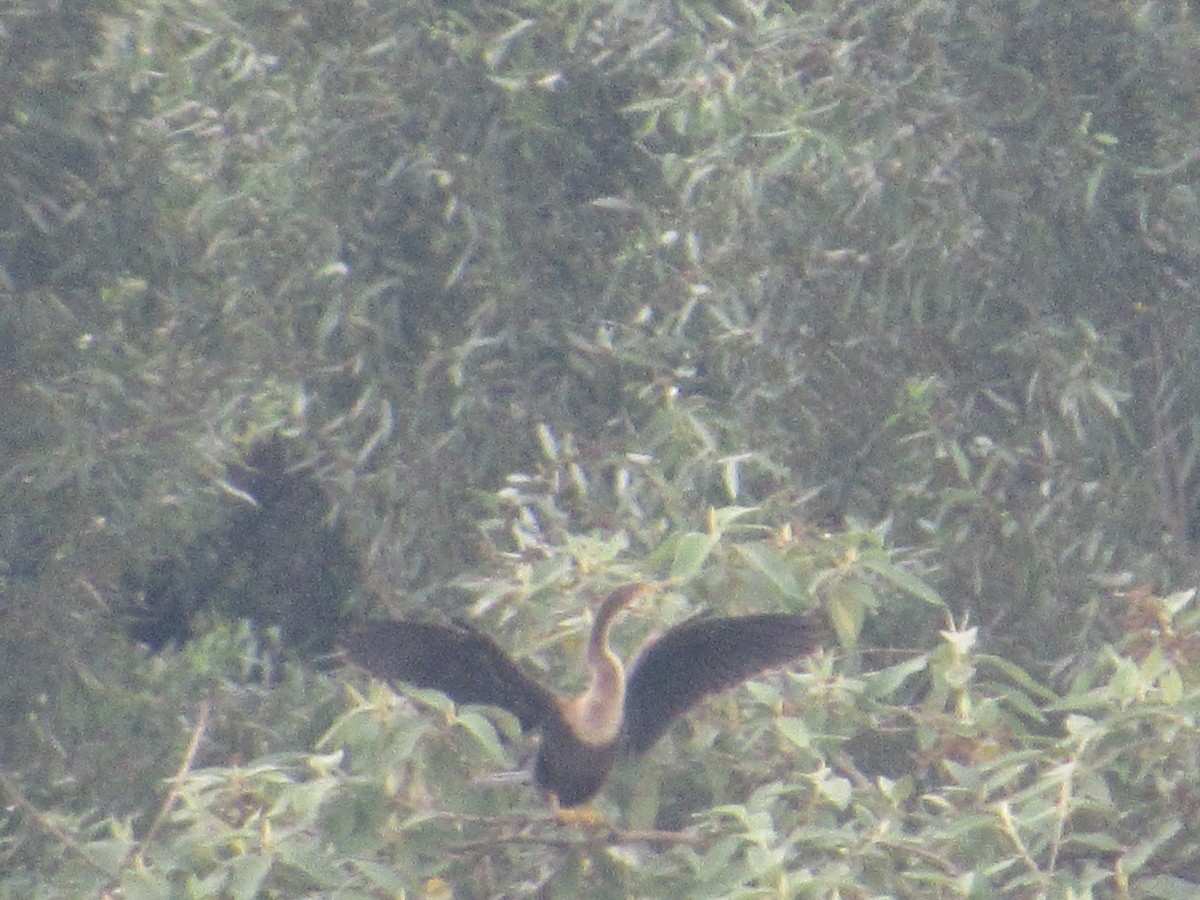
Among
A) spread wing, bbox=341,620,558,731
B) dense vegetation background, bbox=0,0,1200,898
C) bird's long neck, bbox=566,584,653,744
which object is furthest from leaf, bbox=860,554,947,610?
spread wing, bbox=341,620,558,731

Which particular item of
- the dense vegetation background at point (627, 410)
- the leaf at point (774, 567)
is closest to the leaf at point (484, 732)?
the dense vegetation background at point (627, 410)

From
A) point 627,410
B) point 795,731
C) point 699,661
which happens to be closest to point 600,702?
point 699,661

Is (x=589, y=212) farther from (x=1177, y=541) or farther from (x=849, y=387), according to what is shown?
(x=1177, y=541)

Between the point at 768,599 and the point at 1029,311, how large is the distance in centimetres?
129

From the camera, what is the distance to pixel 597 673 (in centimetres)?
315

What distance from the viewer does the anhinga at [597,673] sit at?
117 inches

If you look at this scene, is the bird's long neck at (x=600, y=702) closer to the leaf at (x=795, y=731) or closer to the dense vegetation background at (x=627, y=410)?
the dense vegetation background at (x=627, y=410)

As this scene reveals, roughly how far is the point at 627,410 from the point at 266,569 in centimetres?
227

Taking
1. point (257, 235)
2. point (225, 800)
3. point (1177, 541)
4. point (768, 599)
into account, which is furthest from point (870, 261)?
point (225, 800)

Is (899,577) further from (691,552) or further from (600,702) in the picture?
(600,702)

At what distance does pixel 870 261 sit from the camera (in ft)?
13.8

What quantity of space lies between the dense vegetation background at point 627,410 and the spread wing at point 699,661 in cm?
5

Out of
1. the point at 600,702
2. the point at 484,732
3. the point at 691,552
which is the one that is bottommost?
the point at 600,702

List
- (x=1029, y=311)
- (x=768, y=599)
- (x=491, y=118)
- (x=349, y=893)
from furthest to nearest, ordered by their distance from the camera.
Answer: (x=491, y=118) → (x=1029, y=311) → (x=768, y=599) → (x=349, y=893)
